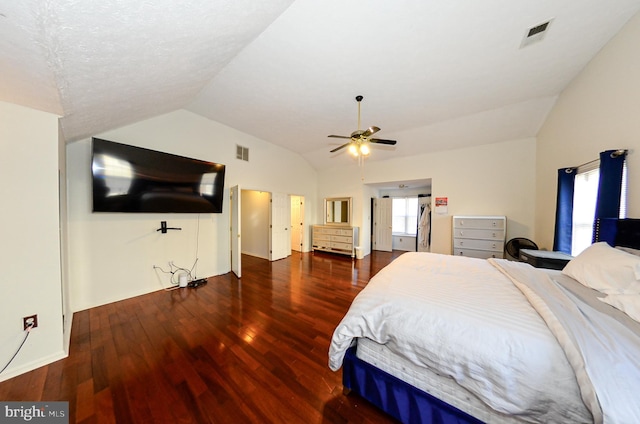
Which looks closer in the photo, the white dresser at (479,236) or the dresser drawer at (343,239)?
the white dresser at (479,236)

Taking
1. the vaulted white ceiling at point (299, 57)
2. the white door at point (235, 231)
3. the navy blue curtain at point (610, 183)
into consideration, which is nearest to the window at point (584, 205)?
the navy blue curtain at point (610, 183)

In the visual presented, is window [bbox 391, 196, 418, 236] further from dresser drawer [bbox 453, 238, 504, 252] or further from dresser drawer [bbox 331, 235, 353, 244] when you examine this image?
dresser drawer [bbox 453, 238, 504, 252]

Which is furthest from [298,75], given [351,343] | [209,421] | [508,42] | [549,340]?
[209,421]

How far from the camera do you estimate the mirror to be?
5.93 meters

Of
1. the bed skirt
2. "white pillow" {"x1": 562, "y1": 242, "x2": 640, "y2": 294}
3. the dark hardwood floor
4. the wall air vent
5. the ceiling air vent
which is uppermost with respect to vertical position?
the ceiling air vent

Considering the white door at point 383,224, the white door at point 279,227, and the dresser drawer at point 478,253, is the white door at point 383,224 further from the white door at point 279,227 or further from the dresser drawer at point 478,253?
the white door at point 279,227

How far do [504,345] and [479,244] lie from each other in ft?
12.5

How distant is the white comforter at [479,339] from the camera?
2.85 feet

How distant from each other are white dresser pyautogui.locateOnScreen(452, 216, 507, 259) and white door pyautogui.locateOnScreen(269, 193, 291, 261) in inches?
160

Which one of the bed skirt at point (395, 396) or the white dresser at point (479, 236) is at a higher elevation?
the white dresser at point (479, 236)

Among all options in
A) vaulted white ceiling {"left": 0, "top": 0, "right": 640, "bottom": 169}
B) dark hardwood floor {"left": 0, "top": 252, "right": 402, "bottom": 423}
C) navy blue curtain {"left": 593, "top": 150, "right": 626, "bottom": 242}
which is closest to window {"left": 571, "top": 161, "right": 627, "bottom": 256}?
navy blue curtain {"left": 593, "top": 150, "right": 626, "bottom": 242}

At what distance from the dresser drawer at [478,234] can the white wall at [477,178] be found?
1.21 feet

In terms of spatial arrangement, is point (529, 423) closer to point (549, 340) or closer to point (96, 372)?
point (549, 340)

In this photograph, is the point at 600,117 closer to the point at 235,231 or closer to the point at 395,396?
the point at 395,396
